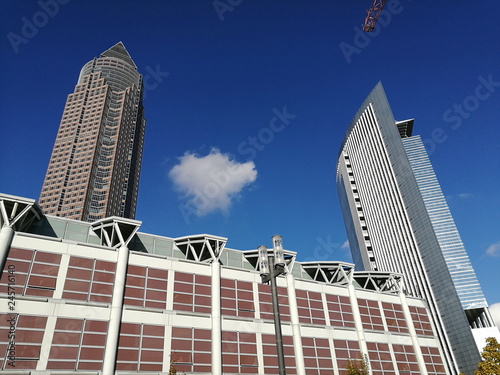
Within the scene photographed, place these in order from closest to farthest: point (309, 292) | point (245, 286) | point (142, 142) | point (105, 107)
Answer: point (245, 286), point (309, 292), point (105, 107), point (142, 142)

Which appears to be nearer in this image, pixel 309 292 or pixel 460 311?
pixel 309 292

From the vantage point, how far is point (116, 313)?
27.2 meters

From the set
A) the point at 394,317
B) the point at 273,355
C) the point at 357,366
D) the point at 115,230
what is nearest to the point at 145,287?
the point at 115,230

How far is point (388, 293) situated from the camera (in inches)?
1742

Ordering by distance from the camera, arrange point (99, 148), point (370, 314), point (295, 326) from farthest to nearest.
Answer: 1. point (99, 148)
2. point (370, 314)
3. point (295, 326)

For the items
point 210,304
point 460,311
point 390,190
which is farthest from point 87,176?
point 460,311

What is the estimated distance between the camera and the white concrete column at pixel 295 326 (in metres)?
33.3

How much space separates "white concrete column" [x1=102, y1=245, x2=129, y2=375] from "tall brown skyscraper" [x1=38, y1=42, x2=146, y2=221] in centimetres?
9628

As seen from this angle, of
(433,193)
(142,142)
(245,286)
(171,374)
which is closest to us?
(171,374)

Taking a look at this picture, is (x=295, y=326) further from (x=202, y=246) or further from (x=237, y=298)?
(x=202, y=246)

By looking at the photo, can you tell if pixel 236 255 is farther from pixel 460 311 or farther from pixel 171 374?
pixel 460 311

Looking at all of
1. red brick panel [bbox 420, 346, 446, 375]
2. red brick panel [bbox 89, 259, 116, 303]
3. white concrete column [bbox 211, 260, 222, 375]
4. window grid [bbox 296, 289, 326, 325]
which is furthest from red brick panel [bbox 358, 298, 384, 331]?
red brick panel [bbox 89, 259, 116, 303]

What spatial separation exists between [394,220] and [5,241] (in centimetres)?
9565

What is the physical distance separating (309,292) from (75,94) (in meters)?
144
